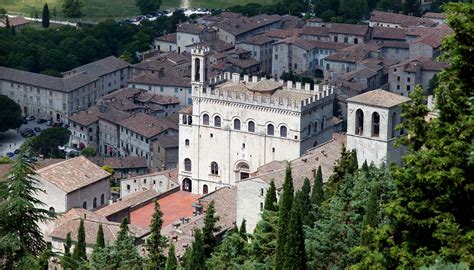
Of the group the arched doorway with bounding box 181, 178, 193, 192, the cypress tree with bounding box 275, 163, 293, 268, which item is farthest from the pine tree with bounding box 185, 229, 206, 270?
the arched doorway with bounding box 181, 178, 193, 192

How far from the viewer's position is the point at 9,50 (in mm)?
92125

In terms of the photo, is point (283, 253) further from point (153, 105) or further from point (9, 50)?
point (9, 50)

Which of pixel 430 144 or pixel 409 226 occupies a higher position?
pixel 430 144

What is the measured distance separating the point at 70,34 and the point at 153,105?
22.4 m

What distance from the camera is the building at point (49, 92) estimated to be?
82.0 metres

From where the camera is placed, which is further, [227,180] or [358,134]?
[227,180]

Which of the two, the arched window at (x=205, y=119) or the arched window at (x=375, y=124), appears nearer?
the arched window at (x=375, y=124)

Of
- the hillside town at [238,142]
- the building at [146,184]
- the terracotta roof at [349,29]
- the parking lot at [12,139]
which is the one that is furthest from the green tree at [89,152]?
the terracotta roof at [349,29]

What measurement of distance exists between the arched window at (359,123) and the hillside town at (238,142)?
53mm

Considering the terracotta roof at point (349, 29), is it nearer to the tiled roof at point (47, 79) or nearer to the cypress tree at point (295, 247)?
the tiled roof at point (47, 79)

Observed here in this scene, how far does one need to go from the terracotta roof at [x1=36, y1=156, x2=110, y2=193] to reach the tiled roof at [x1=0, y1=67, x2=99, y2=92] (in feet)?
99.4

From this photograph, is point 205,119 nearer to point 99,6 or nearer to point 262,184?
point 262,184

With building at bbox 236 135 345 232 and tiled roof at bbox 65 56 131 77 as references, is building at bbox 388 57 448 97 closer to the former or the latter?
tiled roof at bbox 65 56 131 77

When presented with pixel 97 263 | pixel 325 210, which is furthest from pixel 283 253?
pixel 97 263
